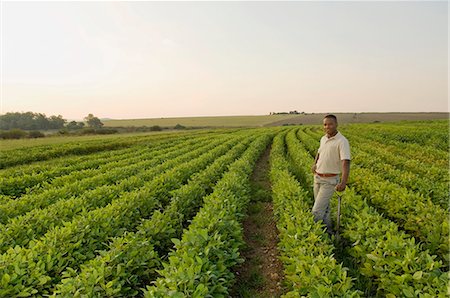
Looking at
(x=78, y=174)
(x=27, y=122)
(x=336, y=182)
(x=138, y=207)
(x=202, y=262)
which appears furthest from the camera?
(x=27, y=122)

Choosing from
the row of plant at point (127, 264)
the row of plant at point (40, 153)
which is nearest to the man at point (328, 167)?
the row of plant at point (127, 264)

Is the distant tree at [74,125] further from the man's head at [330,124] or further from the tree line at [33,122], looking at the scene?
the man's head at [330,124]

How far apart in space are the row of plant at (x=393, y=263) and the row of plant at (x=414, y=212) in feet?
2.20

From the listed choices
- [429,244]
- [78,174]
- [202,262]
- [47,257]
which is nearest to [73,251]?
[47,257]

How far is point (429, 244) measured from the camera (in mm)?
5156

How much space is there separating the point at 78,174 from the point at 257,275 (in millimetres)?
10153

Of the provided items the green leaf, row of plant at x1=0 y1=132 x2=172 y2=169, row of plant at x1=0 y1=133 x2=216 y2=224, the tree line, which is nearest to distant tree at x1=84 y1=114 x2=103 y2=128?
the tree line

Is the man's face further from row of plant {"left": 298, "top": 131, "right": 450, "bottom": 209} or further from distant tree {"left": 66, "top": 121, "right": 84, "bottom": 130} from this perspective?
distant tree {"left": 66, "top": 121, "right": 84, "bottom": 130}

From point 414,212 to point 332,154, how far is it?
6.60 feet

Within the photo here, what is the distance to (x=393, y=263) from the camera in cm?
404

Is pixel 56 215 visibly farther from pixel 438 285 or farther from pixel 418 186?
pixel 418 186

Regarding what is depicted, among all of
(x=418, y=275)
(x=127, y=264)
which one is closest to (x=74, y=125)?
(x=127, y=264)

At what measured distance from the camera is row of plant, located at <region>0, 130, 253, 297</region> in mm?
3922

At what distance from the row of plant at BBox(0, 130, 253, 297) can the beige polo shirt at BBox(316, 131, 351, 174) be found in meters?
4.30
